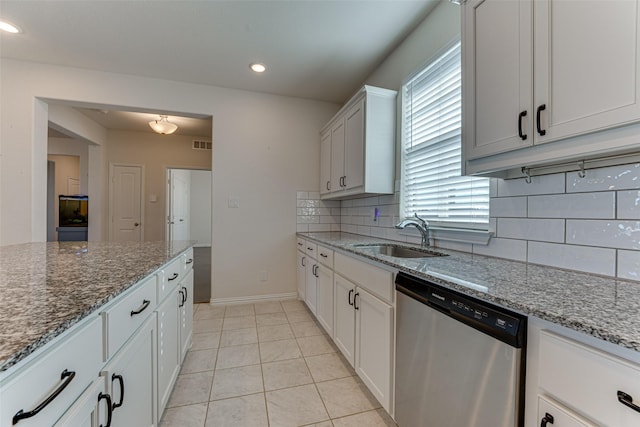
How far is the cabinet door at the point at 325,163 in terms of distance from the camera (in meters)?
3.29

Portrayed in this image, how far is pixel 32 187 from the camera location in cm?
284

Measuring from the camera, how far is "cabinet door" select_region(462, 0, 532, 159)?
109 cm

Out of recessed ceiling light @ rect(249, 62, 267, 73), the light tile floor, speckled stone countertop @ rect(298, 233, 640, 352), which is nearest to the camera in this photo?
speckled stone countertop @ rect(298, 233, 640, 352)

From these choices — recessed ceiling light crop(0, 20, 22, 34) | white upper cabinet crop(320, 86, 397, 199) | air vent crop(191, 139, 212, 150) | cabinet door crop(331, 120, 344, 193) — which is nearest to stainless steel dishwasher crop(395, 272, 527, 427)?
white upper cabinet crop(320, 86, 397, 199)

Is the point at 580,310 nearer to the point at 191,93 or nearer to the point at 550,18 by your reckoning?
the point at 550,18

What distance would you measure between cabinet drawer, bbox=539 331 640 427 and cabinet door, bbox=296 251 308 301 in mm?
2498

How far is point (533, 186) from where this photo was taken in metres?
1.34

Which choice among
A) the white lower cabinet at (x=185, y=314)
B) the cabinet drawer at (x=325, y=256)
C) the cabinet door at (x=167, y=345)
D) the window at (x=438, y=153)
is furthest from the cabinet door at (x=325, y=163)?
the cabinet door at (x=167, y=345)

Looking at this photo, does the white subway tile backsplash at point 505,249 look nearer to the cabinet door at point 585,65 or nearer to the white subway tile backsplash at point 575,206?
the white subway tile backsplash at point 575,206

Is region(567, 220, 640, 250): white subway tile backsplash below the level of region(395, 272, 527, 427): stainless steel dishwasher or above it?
above

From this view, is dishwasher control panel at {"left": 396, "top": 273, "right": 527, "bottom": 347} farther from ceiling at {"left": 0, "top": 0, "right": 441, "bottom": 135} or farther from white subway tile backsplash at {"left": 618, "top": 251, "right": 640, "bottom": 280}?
ceiling at {"left": 0, "top": 0, "right": 441, "bottom": 135}

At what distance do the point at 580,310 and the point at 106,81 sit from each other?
4144 millimetres

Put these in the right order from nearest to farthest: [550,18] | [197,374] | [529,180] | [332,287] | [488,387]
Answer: [488,387] → [550,18] → [529,180] → [197,374] → [332,287]

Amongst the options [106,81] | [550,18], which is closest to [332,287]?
[550,18]
